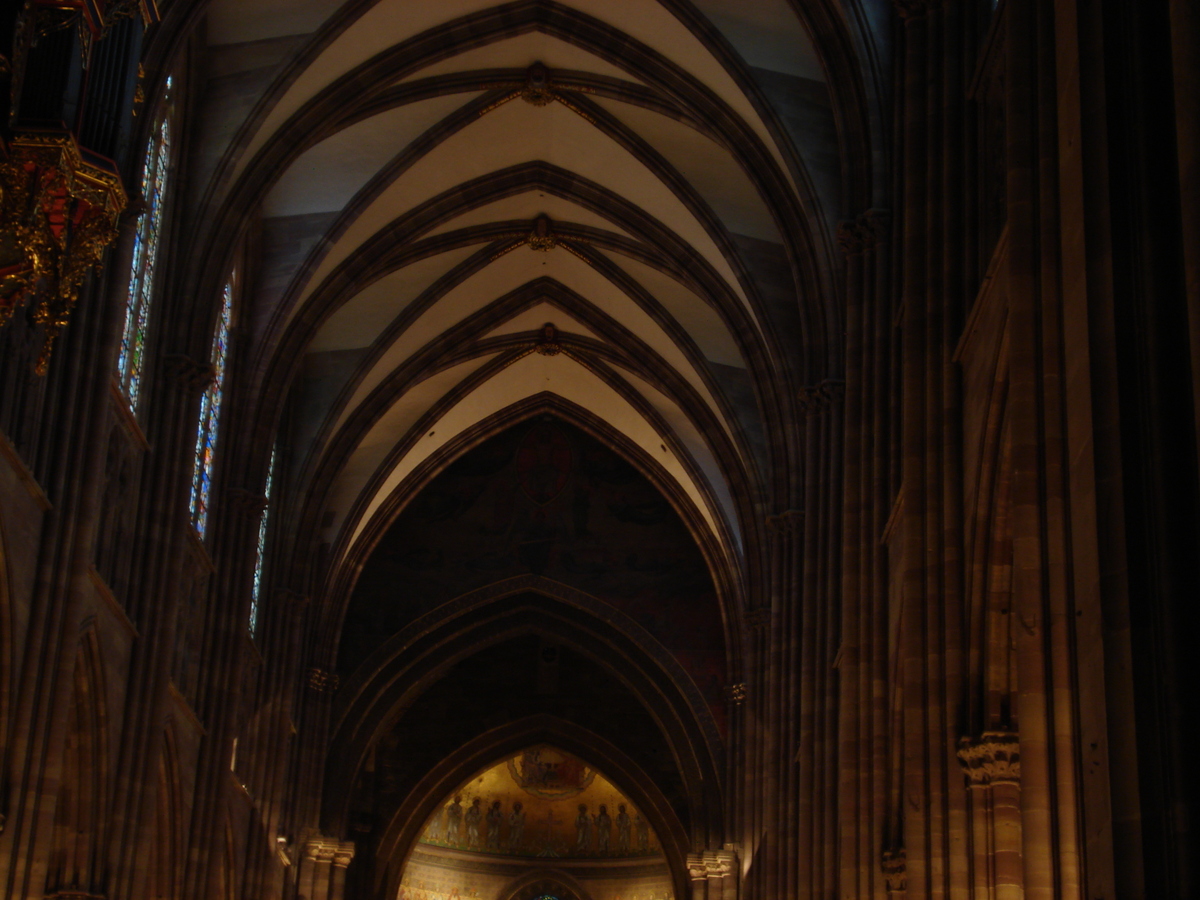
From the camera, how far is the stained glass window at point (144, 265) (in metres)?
21.1

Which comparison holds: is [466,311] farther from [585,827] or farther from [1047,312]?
[1047,312]

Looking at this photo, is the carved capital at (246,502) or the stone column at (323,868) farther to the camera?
the stone column at (323,868)

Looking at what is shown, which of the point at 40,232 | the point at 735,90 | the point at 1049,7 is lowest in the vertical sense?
the point at 40,232

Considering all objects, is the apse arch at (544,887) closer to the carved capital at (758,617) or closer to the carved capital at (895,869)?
the carved capital at (758,617)

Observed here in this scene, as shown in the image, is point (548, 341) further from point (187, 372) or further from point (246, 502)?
point (187, 372)

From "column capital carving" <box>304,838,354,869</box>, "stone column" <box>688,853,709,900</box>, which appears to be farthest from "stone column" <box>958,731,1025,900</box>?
"column capital carving" <box>304,838,354,869</box>

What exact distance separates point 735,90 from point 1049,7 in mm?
13685

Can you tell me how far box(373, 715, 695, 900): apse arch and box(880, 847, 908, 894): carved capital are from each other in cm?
2428

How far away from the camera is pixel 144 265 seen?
21.8 meters

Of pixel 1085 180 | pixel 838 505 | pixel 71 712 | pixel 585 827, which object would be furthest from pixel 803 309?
pixel 585 827

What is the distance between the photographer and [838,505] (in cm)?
2192

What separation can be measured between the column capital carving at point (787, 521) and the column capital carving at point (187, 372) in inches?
357

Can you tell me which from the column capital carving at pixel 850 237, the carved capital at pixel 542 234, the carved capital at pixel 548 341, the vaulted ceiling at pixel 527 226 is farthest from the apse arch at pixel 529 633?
the column capital carving at pixel 850 237

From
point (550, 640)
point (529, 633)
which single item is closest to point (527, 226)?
point (529, 633)
